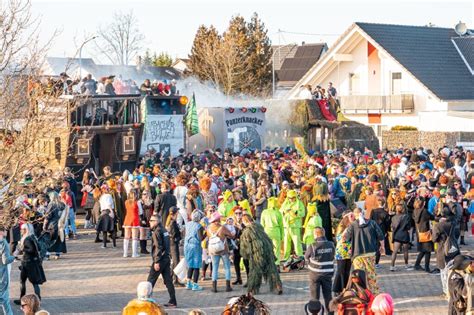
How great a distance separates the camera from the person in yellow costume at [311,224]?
17719 mm

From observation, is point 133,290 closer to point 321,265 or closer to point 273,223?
point 273,223

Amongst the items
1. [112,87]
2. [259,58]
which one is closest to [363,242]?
[112,87]

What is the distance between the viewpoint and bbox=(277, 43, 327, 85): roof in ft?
246

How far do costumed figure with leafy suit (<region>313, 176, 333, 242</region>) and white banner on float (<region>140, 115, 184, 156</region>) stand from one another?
527 inches

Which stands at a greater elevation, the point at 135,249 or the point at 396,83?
the point at 396,83

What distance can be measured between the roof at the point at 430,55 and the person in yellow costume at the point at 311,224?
31717mm

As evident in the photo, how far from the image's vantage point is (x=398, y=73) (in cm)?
5131

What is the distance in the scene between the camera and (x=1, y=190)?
1351cm

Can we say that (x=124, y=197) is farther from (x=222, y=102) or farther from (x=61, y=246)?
(x=222, y=102)

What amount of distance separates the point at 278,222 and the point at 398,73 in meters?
34.1

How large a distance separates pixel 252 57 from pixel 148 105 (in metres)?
28.3

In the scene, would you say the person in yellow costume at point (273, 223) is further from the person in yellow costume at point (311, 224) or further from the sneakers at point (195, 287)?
the sneakers at point (195, 287)

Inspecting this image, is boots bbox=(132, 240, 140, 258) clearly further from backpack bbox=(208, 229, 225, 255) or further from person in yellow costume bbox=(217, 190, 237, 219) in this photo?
backpack bbox=(208, 229, 225, 255)

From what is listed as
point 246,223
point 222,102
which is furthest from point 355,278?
point 222,102
